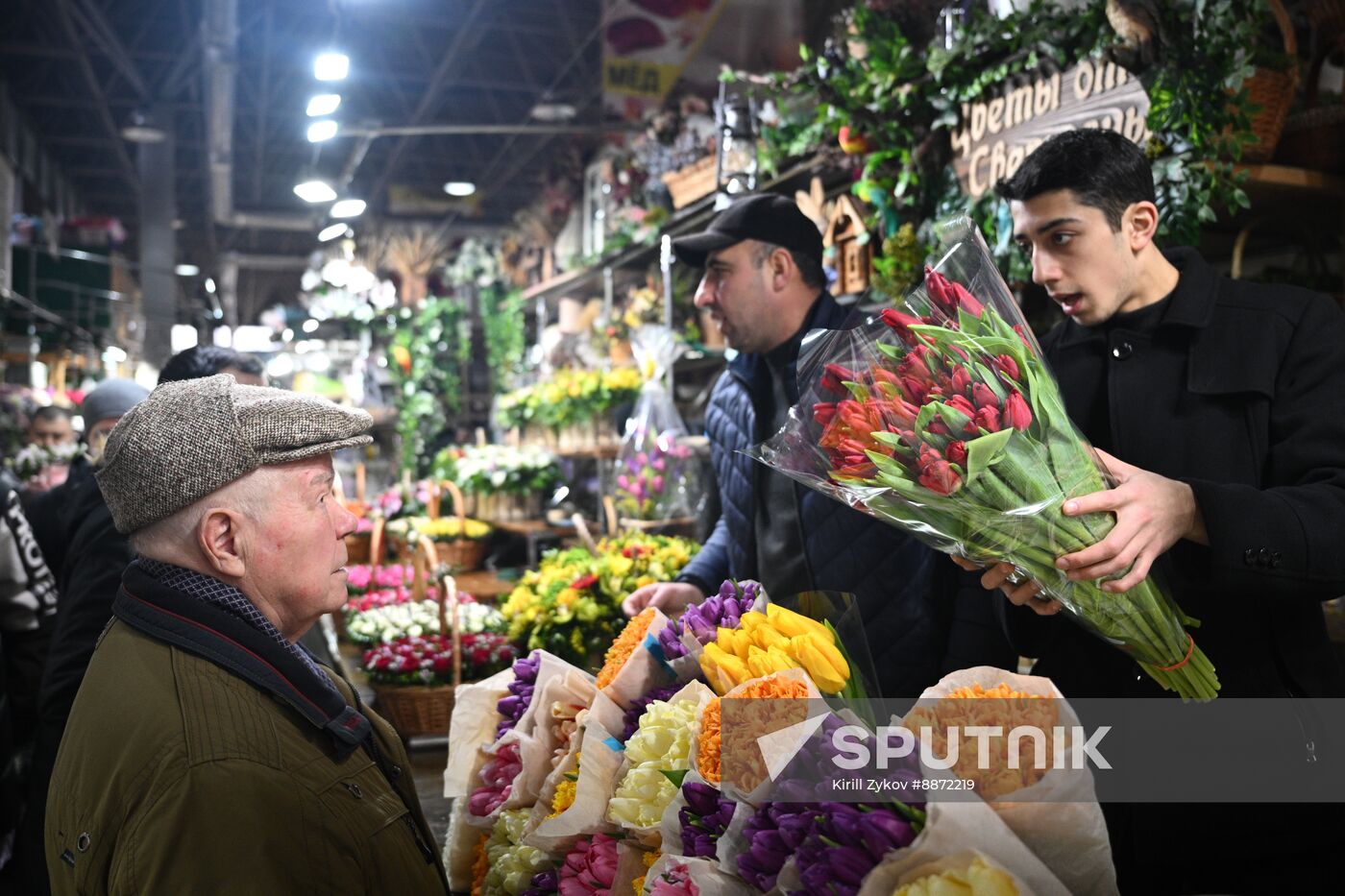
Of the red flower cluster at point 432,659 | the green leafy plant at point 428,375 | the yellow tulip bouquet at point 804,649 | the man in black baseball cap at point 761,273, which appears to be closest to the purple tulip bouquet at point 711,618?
the yellow tulip bouquet at point 804,649

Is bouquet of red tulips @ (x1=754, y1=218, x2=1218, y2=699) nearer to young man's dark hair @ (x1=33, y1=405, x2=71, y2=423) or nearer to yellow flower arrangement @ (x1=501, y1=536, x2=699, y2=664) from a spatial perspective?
yellow flower arrangement @ (x1=501, y1=536, x2=699, y2=664)

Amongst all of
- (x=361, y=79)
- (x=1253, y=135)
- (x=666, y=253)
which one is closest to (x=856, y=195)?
(x=1253, y=135)

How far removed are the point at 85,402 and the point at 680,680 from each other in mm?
2993

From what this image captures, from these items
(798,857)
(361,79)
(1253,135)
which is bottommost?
(798,857)

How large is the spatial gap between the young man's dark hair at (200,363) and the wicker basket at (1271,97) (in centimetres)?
266

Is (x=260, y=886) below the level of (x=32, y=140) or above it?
below

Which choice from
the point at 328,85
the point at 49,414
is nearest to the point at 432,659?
the point at 328,85

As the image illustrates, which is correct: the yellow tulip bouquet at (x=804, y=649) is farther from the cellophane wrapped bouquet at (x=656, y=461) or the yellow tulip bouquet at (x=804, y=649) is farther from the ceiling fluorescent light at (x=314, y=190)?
the ceiling fluorescent light at (x=314, y=190)

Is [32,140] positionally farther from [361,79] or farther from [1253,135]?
[1253,135]

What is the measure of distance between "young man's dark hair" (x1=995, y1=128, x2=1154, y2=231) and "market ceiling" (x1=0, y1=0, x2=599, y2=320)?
6072mm

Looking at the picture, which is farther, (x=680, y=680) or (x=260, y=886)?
(x=680, y=680)

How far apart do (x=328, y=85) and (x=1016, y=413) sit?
685 cm

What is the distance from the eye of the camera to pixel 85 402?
144 inches

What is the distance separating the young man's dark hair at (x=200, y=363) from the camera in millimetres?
2994
